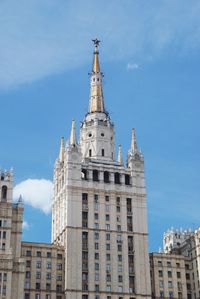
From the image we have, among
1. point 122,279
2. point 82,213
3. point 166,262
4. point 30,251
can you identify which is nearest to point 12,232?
point 30,251

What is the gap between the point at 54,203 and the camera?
544 feet

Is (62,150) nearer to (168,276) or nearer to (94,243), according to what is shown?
(94,243)

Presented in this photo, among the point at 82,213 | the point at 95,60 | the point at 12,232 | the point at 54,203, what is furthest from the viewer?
the point at 95,60

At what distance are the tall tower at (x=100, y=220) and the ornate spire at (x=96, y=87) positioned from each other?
9.76 meters

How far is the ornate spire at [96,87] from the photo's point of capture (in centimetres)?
17812

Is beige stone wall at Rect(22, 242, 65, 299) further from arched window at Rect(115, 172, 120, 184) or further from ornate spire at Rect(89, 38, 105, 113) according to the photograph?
ornate spire at Rect(89, 38, 105, 113)

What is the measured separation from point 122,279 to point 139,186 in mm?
25335

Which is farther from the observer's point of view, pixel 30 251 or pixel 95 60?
pixel 95 60

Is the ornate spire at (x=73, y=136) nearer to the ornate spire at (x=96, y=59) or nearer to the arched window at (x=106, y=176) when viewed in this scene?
the arched window at (x=106, y=176)

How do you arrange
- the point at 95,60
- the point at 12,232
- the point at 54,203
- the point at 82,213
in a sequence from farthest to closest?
the point at 95,60 → the point at 54,203 → the point at 82,213 → the point at 12,232

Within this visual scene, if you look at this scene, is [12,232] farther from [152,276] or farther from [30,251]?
[152,276]

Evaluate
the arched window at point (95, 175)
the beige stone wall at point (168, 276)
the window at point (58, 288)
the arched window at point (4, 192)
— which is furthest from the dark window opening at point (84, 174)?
the window at point (58, 288)

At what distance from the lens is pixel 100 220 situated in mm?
153375

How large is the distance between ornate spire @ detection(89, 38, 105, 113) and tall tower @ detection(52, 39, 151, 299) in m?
9.76
